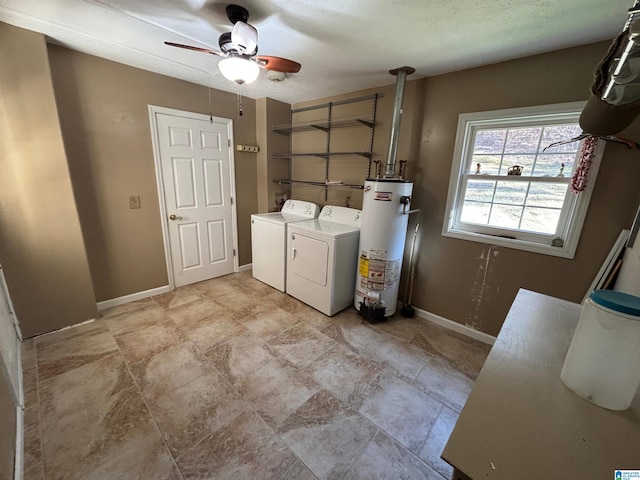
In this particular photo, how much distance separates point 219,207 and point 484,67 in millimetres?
3226

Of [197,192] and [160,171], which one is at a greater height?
[160,171]

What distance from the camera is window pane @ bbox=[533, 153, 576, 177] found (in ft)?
6.48

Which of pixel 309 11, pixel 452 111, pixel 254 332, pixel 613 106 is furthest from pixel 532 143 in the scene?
pixel 254 332

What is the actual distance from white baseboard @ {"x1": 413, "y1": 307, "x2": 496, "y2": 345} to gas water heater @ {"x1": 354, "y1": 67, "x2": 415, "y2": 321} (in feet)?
1.21

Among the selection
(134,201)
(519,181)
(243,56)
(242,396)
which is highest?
(243,56)

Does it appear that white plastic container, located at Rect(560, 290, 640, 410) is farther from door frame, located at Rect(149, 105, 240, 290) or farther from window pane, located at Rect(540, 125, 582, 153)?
door frame, located at Rect(149, 105, 240, 290)

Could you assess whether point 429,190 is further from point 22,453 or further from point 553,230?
point 22,453

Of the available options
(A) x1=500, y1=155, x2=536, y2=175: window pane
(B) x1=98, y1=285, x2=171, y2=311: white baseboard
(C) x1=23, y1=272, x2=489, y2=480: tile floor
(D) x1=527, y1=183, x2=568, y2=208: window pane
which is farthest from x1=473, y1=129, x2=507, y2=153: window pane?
(B) x1=98, y1=285, x2=171, y2=311: white baseboard

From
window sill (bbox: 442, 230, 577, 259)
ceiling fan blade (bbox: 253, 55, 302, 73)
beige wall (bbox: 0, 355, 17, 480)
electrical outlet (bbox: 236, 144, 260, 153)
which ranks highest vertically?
ceiling fan blade (bbox: 253, 55, 302, 73)

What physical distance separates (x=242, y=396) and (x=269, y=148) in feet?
9.94

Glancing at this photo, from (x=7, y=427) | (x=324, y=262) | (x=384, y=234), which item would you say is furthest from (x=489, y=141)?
(x=7, y=427)

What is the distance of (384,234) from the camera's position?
2.45 m

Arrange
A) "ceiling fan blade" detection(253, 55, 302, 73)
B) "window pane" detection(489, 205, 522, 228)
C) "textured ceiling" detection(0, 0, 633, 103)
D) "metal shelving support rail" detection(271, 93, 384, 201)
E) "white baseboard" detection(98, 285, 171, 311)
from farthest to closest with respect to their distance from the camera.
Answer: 1. "metal shelving support rail" detection(271, 93, 384, 201)
2. "white baseboard" detection(98, 285, 171, 311)
3. "window pane" detection(489, 205, 522, 228)
4. "ceiling fan blade" detection(253, 55, 302, 73)
5. "textured ceiling" detection(0, 0, 633, 103)

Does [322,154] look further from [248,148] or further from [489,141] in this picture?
[489,141]
